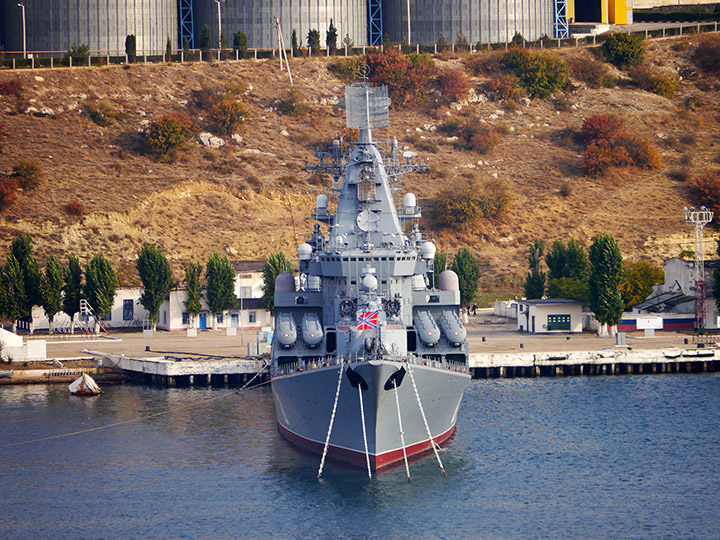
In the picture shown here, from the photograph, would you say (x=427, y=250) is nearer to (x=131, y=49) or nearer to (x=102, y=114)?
(x=102, y=114)

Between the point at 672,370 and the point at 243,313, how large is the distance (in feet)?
136

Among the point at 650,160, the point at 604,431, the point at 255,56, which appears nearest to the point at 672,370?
the point at 604,431

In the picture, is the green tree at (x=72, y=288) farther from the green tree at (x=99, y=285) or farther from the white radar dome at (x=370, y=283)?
the white radar dome at (x=370, y=283)

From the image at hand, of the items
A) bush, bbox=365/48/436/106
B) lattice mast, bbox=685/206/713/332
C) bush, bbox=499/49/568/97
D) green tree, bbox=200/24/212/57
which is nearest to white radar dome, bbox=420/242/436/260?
lattice mast, bbox=685/206/713/332

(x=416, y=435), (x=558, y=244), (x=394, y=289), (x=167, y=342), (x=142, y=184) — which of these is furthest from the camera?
(x=142, y=184)

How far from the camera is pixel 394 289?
5512cm

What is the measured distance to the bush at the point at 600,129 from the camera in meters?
139

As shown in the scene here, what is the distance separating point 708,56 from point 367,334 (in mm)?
124735

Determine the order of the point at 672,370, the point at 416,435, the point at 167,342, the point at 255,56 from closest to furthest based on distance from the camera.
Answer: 1. the point at 416,435
2. the point at 672,370
3. the point at 167,342
4. the point at 255,56

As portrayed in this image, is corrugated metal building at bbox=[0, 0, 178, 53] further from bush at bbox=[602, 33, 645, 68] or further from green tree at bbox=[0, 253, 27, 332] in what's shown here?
bush at bbox=[602, 33, 645, 68]

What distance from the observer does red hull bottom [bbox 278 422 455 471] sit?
47.8 metres

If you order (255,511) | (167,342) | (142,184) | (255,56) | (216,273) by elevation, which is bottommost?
(255,511)

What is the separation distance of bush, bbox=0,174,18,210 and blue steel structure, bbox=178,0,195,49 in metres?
43.4

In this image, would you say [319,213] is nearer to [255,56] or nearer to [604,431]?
[604,431]
